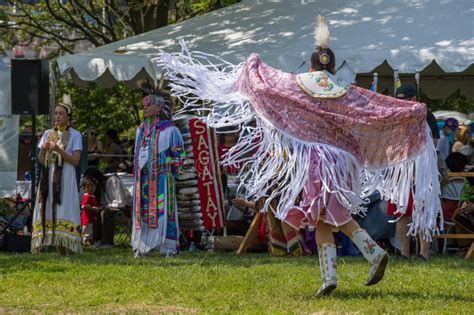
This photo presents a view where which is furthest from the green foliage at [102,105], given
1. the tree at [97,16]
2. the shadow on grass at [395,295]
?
the shadow on grass at [395,295]

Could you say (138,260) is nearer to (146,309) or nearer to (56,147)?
(56,147)

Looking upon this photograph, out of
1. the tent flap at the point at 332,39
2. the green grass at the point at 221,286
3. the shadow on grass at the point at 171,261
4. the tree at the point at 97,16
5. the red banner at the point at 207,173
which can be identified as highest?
the tree at the point at 97,16

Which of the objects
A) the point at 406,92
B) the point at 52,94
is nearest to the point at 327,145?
the point at 406,92

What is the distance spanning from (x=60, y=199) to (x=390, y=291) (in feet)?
14.5

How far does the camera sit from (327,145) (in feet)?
22.0

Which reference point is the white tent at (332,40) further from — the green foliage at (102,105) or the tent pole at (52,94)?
the green foliage at (102,105)

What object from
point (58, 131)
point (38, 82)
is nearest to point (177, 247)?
point (58, 131)

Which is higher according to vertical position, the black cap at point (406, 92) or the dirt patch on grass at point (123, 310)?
the black cap at point (406, 92)

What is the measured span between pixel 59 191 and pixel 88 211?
215cm

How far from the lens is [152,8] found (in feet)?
58.1

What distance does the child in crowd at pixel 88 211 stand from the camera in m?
12.5

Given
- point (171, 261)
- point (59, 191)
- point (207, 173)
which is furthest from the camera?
point (207, 173)

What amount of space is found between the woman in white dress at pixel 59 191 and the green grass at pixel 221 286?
0.65 m

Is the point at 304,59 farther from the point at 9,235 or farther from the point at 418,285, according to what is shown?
the point at 418,285
